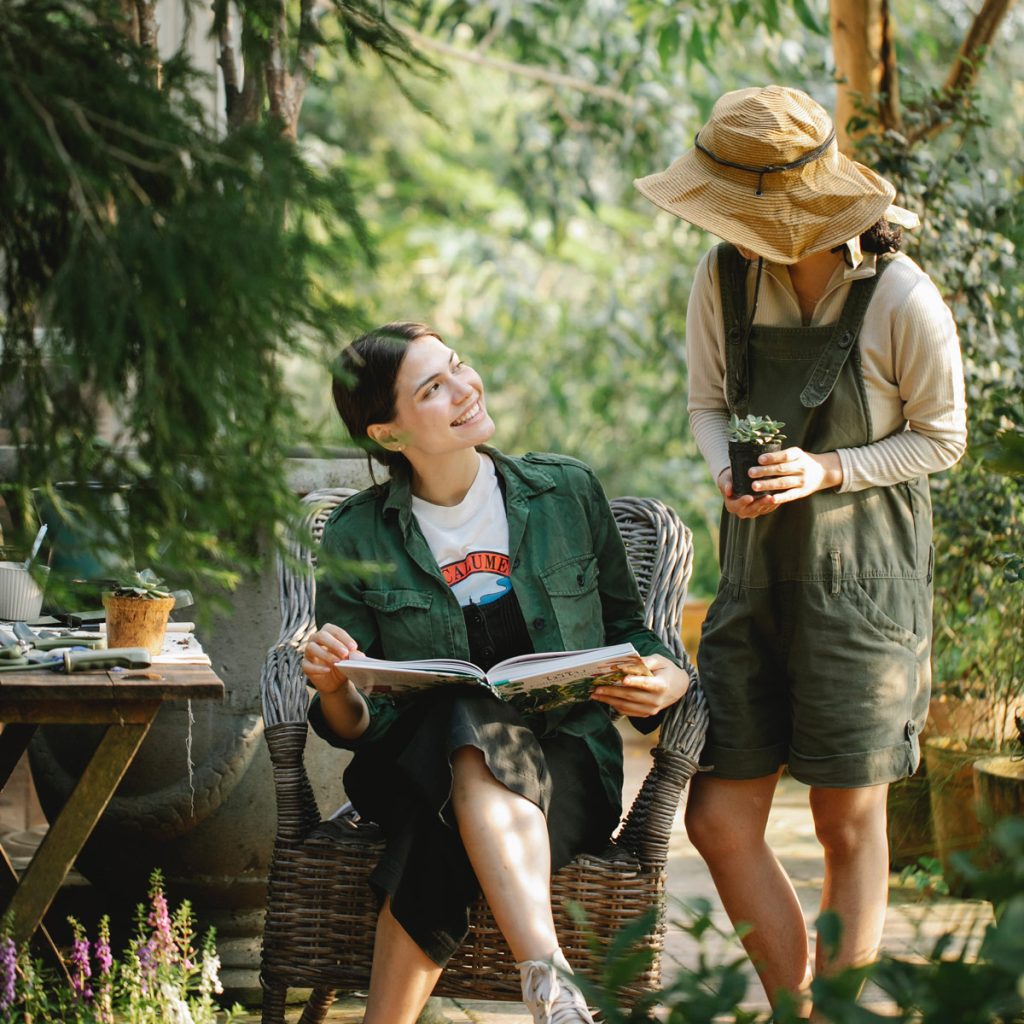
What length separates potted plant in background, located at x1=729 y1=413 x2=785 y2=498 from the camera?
205cm

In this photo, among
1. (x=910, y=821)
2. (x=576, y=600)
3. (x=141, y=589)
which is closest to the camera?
(x=141, y=589)

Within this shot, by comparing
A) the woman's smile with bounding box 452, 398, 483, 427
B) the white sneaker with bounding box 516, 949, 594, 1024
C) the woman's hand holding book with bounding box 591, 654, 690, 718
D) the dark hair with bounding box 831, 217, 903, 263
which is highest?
the dark hair with bounding box 831, 217, 903, 263

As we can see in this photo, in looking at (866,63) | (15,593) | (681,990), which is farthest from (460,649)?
(866,63)

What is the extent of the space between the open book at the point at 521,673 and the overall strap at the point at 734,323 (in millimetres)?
481

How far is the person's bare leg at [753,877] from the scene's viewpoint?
223 centimetres

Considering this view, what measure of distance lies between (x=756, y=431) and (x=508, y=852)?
0.72 meters

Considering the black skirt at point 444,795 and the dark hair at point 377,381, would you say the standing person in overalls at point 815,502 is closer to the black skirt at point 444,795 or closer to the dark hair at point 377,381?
the black skirt at point 444,795

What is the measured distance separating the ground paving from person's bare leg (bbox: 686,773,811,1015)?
0.29ft

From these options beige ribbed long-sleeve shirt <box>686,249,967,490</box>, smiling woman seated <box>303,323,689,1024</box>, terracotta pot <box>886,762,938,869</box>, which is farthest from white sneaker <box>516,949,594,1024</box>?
terracotta pot <box>886,762,938,869</box>

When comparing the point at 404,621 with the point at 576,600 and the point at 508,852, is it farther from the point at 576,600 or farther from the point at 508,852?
the point at 508,852

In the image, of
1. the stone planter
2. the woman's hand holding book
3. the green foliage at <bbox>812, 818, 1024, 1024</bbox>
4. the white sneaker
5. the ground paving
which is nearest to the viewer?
the green foliage at <bbox>812, 818, 1024, 1024</bbox>

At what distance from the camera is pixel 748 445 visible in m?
2.05

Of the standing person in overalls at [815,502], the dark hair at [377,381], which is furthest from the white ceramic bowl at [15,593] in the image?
the standing person in overalls at [815,502]

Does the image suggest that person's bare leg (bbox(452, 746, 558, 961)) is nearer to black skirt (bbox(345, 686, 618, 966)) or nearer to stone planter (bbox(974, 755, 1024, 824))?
black skirt (bbox(345, 686, 618, 966))
